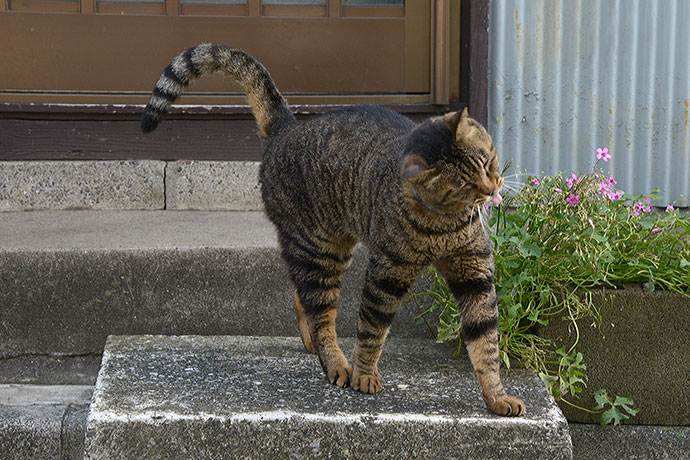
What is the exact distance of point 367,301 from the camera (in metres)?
2.72

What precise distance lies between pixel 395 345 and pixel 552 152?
1.65 m

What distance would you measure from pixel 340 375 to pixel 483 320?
0.57 metres

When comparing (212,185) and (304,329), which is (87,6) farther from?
(304,329)

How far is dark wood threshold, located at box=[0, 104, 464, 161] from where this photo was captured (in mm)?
4441

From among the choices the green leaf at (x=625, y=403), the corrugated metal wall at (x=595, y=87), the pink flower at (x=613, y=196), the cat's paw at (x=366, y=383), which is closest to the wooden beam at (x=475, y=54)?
the corrugated metal wall at (x=595, y=87)

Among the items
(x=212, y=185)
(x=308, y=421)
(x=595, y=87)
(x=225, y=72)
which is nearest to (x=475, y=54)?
(x=595, y=87)

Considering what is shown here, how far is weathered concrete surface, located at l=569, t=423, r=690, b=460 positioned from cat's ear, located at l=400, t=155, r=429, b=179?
1403 millimetres

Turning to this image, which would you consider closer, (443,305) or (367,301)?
(367,301)

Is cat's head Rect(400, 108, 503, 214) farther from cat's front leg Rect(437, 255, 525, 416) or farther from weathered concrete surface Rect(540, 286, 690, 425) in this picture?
weathered concrete surface Rect(540, 286, 690, 425)

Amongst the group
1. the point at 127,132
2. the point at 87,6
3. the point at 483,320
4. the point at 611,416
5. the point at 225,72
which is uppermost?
the point at 87,6

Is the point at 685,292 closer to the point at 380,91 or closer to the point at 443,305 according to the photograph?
the point at 443,305

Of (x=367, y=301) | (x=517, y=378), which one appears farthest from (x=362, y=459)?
(x=517, y=378)

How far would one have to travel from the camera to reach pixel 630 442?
325 cm

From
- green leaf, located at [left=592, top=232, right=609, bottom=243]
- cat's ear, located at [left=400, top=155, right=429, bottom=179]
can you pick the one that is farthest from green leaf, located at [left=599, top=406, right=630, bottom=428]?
cat's ear, located at [left=400, top=155, right=429, bottom=179]
